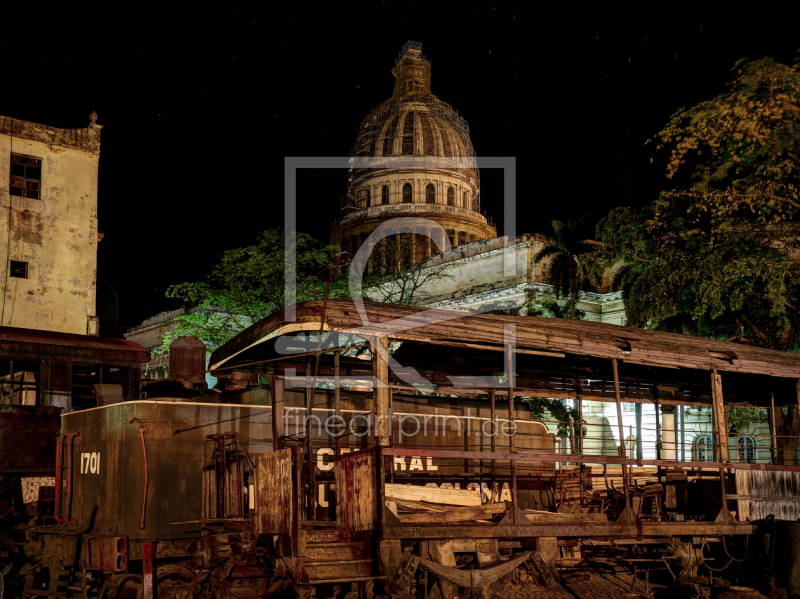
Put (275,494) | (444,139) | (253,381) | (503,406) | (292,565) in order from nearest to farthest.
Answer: (292,565) → (275,494) → (253,381) → (503,406) → (444,139)

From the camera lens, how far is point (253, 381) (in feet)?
43.7

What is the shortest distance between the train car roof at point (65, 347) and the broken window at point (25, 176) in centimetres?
1494

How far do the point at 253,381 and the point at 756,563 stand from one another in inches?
341

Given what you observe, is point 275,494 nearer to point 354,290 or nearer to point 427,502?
point 427,502

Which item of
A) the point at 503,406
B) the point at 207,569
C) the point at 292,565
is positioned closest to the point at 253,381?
the point at 207,569

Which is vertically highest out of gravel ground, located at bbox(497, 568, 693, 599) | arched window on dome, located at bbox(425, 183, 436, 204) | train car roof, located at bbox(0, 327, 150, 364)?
arched window on dome, located at bbox(425, 183, 436, 204)

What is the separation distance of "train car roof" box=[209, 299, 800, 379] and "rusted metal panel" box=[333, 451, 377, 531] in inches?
62.8

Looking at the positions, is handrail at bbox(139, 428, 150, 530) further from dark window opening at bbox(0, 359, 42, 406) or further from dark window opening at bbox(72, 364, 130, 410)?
dark window opening at bbox(72, 364, 130, 410)

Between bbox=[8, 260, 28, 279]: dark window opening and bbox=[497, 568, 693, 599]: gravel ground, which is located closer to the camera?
bbox=[497, 568, 693, 599]: gravel ground

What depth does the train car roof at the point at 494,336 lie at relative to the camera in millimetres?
10141

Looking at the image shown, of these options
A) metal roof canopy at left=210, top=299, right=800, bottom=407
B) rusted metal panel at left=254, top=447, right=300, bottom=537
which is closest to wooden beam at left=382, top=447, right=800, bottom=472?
rusted metal panel at left=254, top=447, right=300, bottom=537

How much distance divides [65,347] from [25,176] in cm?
1592

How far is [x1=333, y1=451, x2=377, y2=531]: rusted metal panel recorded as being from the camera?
9.87 meters

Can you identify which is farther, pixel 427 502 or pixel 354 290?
pixel 354 290
